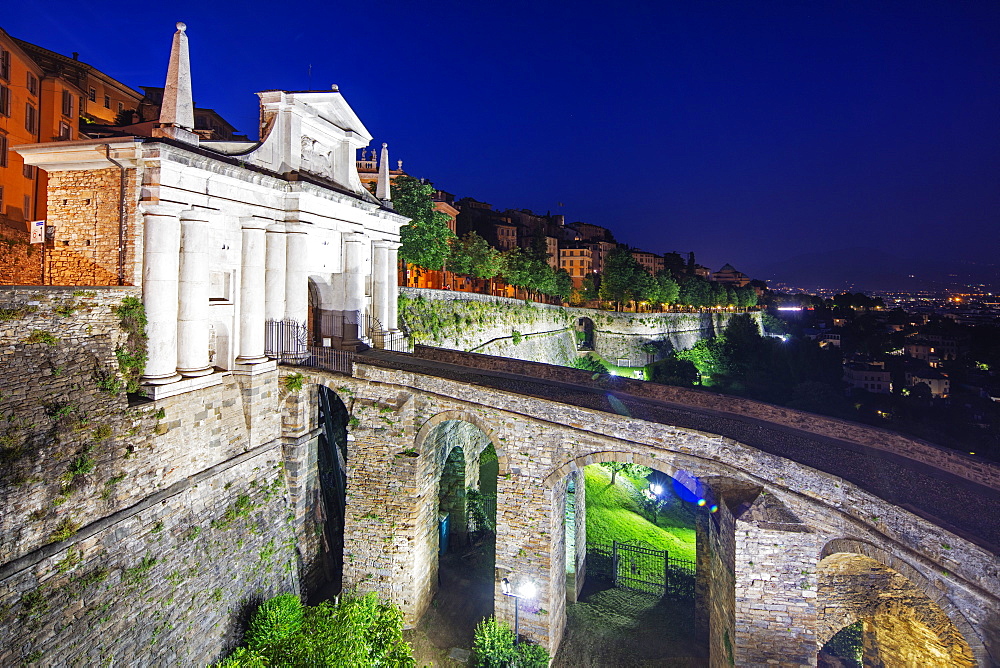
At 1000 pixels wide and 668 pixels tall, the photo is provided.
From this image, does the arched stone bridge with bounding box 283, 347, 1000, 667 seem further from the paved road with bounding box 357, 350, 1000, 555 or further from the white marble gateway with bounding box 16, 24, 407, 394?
the white marble gateway with bounding box 16, 24, 407, 394

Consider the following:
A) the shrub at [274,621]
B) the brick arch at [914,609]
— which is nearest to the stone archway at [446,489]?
the shrub at [274,621]

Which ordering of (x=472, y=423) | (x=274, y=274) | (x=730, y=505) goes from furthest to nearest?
1. (x=274, y=274)
2. (x=472, y=423)
3. (x=730, y=505)

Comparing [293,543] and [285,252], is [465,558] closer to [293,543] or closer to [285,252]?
[293,543]

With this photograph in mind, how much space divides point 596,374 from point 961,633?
396 inches

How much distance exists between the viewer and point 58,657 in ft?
30.4

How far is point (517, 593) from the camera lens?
13.3m

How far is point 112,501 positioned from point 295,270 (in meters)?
8.90

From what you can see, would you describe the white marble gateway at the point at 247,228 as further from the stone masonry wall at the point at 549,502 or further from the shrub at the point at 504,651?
the shrub at the point at 504,651

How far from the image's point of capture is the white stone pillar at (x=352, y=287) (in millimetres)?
20656

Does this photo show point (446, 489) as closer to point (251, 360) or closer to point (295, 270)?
point (251, 360)

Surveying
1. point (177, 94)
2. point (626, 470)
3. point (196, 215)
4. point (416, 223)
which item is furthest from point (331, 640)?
point (416, 223)

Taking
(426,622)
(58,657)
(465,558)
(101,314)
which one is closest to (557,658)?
(426,622)

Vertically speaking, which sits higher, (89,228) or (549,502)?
(89,228)

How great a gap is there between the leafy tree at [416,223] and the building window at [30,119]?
1705 cm
